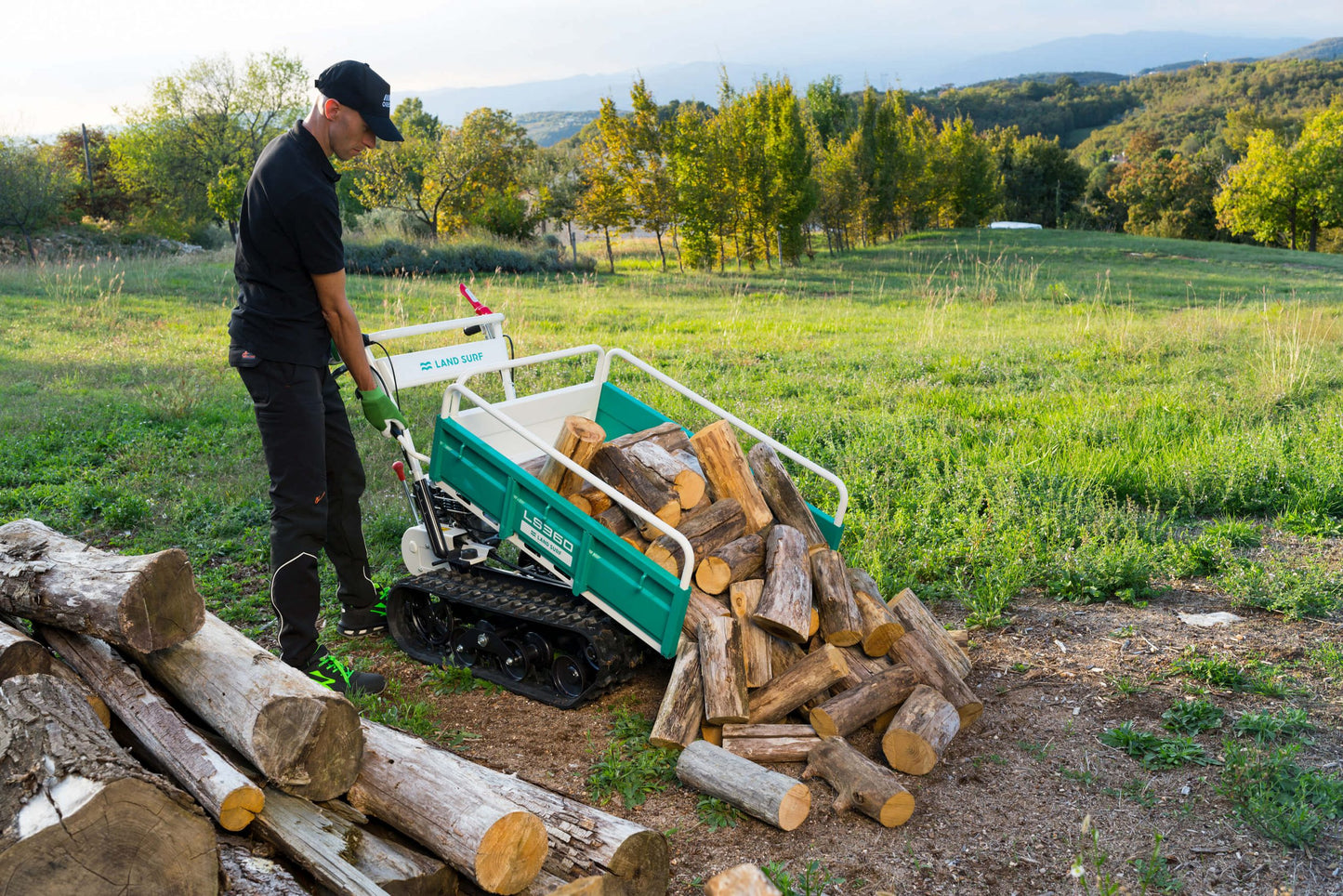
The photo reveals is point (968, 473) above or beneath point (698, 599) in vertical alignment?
beneath

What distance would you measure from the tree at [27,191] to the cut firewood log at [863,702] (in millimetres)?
29732

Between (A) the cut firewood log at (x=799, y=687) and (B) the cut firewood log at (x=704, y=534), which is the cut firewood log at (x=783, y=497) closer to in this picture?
(B) the cut firewood log at (x=704, y=534)

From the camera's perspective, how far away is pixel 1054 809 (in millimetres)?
3541

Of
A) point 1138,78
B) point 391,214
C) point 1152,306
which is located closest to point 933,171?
point 391,214

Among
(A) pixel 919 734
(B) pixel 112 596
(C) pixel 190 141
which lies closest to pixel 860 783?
(A) pixel 919 734

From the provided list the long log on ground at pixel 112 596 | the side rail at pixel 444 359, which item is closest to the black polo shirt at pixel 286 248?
the side rail at pixel 444 359

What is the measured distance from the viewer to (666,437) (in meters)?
5.09

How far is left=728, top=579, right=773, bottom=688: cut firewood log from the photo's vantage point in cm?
411

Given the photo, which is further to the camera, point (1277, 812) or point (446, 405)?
point (446, 405)

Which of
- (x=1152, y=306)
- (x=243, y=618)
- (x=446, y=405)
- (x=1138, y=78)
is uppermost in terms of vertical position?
(x=1138, y=78)

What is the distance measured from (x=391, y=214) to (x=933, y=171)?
29.4m

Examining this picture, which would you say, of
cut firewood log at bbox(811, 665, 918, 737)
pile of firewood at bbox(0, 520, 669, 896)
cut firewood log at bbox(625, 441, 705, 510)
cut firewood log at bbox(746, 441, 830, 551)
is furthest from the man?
cut firewood log at bbox(811, 665, 918, 737)

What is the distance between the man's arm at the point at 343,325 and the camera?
4094 mm

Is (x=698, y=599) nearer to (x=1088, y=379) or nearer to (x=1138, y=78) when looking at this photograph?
(x=1088, y=379)
